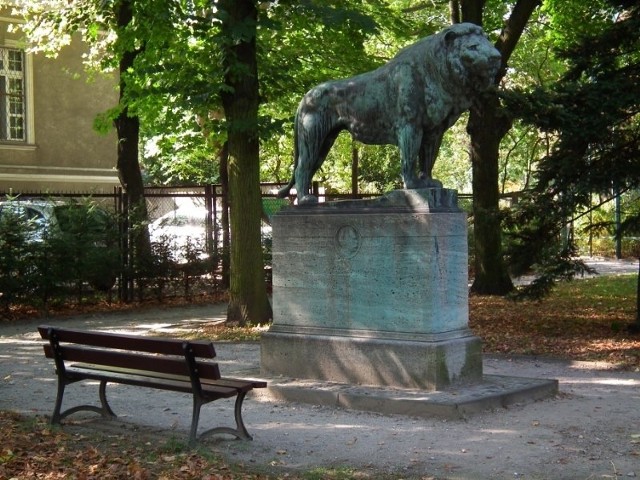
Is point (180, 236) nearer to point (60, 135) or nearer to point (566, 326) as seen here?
point (566, 326)

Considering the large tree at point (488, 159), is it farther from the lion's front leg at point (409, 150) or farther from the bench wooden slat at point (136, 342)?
the bench wooden slat at point (136, 342)

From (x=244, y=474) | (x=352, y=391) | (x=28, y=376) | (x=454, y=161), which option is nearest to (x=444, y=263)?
(x=352, y=391)

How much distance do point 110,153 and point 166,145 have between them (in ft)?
46.4

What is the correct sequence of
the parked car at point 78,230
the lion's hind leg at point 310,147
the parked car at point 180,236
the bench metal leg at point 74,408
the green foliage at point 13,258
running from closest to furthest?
the bench metal leg at point 74,408 < the lion's hind leg at point 310,147 < the green foliage at point 13,258 < the parked car at point 78,230 < the parked car at point 180,236

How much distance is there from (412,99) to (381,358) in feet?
8.58

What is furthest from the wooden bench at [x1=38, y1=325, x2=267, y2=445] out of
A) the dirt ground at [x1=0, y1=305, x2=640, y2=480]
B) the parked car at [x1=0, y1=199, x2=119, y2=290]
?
the parked car at [x1=0, y1=199, x2=119, y2=290]

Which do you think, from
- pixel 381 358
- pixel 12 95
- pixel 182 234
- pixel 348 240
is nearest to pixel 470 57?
pixel 348 240

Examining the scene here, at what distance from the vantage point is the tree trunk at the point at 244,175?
578 inches

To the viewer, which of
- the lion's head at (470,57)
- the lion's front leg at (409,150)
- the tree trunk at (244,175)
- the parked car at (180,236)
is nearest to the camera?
the lion's head at (470,57)

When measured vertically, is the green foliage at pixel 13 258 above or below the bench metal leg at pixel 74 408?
above

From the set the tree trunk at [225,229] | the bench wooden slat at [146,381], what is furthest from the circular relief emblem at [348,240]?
the tree trunk at [225,229]

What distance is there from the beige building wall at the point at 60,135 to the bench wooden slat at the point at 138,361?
2101cm

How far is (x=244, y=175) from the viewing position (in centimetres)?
1509

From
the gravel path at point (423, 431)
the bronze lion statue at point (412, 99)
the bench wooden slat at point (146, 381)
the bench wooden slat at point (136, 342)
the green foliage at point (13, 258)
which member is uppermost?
the bronze lion statue at point (412, 99)
